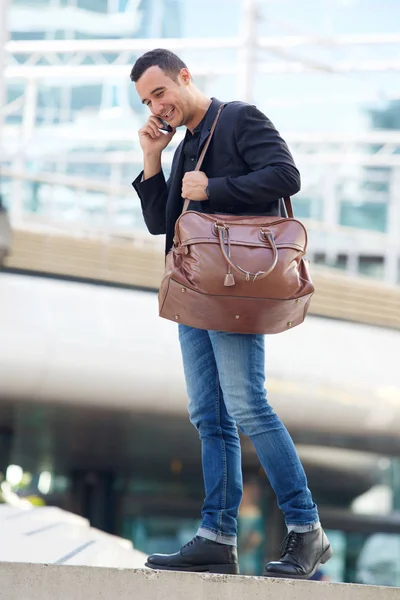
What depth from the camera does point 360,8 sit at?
17844 millimetres

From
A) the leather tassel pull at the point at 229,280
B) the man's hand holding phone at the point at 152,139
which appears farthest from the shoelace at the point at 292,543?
the man's hand holding phone at the point at 152,139

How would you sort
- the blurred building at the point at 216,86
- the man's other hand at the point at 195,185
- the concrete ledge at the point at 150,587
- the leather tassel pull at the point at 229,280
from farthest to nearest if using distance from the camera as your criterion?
the blurred building at the point at 216,86 → the man's other hand at the point at 195,185 → the leather tassel pull at the point at 229,280 → the concrete ledge at the point at 150,587

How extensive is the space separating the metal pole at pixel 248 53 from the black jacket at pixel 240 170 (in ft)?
27.9

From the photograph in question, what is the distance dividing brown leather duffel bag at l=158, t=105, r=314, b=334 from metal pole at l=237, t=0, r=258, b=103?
8.72 meters

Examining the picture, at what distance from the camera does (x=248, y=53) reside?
11500 millimetres

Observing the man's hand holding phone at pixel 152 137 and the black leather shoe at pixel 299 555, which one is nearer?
the black leather shoe at pixel 299 555

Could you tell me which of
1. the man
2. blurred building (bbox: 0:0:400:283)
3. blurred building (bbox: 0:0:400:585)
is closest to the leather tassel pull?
the man

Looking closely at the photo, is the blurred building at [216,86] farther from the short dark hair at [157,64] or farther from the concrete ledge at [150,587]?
A: the concrete ledge at [150,587]

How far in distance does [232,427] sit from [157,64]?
99cm

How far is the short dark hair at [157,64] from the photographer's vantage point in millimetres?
2553

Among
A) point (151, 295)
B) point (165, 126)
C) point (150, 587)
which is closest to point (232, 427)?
point (150, 587)

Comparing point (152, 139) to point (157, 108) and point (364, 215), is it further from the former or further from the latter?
point (364, 215)

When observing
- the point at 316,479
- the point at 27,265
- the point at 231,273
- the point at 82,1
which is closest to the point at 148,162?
the point at 231,273

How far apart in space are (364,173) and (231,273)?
756 inches
